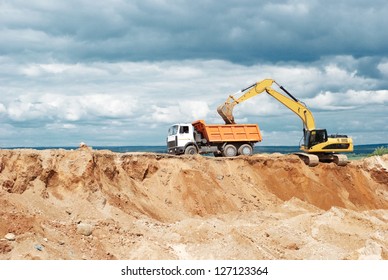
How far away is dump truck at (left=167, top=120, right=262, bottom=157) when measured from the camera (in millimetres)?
33469

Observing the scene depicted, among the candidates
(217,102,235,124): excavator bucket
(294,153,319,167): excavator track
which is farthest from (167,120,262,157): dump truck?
(294,153,319,167): excavator track

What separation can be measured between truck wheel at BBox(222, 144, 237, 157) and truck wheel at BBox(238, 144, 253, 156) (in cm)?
40

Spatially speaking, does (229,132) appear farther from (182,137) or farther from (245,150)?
(182,137)

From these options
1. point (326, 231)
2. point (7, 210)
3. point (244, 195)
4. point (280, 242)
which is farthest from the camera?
point (244, 195)

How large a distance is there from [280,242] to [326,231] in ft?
8.70

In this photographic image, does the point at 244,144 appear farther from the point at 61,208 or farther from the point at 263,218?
the point at 61,208

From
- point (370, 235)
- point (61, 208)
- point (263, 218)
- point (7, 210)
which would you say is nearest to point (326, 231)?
point (370, 235)

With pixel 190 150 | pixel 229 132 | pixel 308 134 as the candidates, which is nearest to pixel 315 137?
pixel 308 134

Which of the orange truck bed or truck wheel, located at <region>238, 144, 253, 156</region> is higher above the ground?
the orange truck bed

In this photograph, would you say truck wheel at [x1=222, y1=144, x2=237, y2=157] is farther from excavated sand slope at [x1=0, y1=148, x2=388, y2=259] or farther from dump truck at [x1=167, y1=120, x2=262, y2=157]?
excavated sand slope at [x1=0, y1=148, x2=388, y2=259]

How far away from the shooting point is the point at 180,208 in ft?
92.6

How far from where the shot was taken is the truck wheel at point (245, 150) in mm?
34781

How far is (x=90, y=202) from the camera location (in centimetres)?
2327

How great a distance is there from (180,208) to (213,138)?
7.04 meters
